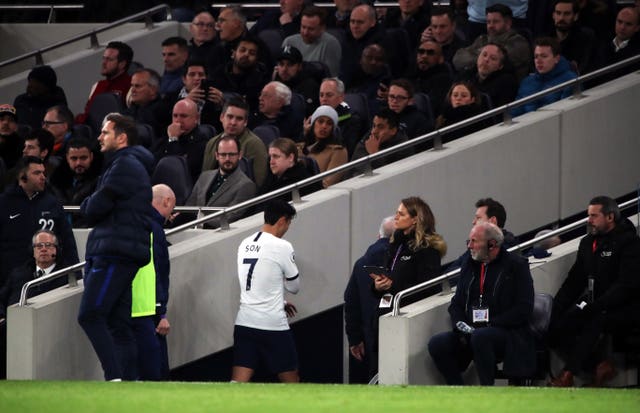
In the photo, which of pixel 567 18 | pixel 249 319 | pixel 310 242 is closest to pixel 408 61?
pixel 567 18

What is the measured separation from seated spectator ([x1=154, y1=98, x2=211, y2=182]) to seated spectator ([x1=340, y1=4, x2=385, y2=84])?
8.67 feet

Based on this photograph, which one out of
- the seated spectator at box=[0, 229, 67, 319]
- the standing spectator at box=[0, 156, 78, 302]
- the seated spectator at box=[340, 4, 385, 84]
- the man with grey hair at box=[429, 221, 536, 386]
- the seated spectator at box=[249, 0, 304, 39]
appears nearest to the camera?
the man with grey hair at box=[429, 221, 536, 386]

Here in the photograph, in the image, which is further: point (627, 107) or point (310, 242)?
point (627, 107)

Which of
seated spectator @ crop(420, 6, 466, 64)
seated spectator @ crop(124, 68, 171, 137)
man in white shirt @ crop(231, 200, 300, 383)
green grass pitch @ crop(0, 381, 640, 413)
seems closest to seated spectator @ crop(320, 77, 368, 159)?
seated spectator @ crop(124, 68, 171, 137)

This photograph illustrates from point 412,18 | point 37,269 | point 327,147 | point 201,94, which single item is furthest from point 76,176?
point 412,18

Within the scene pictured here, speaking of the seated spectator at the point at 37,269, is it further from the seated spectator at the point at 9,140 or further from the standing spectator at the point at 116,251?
the seated spectator at the point at 9,140

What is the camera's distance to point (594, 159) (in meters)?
15.5

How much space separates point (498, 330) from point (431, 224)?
1.10 metres

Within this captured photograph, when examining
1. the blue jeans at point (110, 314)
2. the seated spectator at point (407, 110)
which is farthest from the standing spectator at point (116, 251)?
the seated spectator at point (407, 110)

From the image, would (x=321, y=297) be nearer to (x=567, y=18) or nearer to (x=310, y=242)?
(x=310, y=242)

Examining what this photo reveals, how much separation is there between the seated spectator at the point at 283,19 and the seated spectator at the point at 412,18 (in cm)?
103

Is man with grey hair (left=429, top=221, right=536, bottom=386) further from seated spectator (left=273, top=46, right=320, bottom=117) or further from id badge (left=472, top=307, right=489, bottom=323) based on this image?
seated spectator (left=273, top=46, right=320, bottom=117)

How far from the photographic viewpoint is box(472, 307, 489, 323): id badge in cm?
1205

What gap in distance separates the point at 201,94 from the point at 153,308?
412 centimetres
